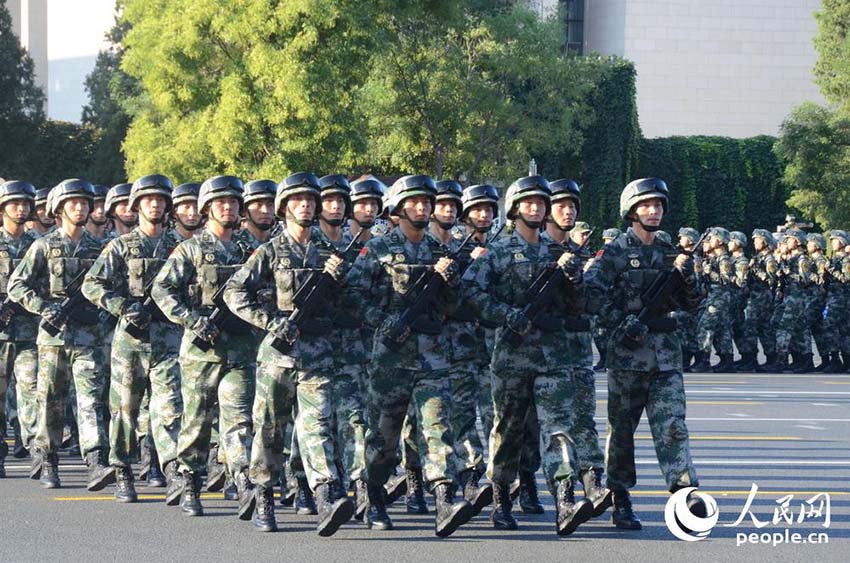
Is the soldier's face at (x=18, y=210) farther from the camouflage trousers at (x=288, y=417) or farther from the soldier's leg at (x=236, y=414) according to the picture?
the camouflage trousers at (x=288, y=417)

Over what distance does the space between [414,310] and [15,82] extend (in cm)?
4761

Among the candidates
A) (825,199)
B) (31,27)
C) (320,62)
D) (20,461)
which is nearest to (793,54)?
(825,199)

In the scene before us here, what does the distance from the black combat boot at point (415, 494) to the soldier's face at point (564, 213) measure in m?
2.04

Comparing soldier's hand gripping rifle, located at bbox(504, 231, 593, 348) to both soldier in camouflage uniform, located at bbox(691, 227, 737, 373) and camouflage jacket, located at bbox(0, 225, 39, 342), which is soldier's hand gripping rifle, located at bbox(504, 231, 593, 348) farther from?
soldier in camouflage uniform, located at bbox(691, 227, 737, 373)

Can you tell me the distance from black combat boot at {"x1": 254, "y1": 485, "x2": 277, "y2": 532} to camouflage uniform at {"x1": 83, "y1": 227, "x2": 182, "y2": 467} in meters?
1.27

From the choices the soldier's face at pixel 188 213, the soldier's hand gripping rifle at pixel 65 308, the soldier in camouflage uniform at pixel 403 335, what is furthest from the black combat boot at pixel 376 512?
the soldier's hand gripping rifle at pixel 65 308

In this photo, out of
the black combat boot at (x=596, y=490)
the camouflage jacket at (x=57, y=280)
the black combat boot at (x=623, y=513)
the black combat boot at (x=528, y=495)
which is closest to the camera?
the black combat boot at (x=596, y=490)

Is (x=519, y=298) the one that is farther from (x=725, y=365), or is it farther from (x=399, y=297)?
(x=725, y=365)

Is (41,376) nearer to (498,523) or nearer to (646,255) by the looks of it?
(498,523)

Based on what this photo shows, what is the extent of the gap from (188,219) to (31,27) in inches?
3223

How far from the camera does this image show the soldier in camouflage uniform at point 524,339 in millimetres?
9734

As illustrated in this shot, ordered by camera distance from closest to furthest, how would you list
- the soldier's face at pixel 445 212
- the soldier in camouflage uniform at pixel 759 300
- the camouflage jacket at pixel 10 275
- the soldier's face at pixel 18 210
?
the soldier's face at pixel 445 212
the camouflage jacket at pixel 10 275
the soldier's face at pixel 18 210
the soldier in camouflage uniform at pixel 759 300

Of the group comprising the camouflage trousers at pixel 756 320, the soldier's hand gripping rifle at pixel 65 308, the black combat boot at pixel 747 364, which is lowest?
the black combat boot at pixel 747 364

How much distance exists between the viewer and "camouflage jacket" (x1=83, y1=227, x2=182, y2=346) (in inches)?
449
